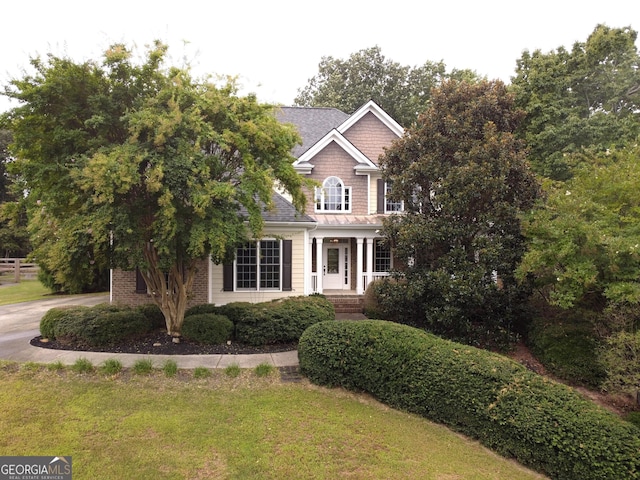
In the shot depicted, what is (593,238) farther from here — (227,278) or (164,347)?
(227,278)

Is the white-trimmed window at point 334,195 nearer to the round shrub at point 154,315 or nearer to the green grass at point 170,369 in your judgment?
the round shrub at point 154,315

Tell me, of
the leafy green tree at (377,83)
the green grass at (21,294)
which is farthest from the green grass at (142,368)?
the leafy green tree at (377,83)

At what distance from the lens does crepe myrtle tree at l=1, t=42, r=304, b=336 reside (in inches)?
277

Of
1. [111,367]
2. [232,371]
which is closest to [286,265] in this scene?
[232,371]

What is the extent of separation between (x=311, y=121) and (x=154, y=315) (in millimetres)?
11653

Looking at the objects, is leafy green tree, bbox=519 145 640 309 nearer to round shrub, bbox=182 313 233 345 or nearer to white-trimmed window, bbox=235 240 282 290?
round shrub, bbox=182 313 233 345

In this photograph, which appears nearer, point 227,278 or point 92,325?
point 92,325

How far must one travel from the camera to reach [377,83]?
33656 mm

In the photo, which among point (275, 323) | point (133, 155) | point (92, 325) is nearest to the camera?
point (133, 155)

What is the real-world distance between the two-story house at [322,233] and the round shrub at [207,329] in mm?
2496

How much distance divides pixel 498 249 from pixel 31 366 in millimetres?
10533

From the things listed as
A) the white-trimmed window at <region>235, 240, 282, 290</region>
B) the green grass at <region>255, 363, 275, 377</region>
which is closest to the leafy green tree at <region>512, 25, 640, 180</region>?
the white-trimmed window at <region>235, 240, 282, 290</region>

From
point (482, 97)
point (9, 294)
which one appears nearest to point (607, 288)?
point (482, 97)

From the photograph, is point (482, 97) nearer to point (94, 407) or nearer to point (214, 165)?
point (214, 165)
